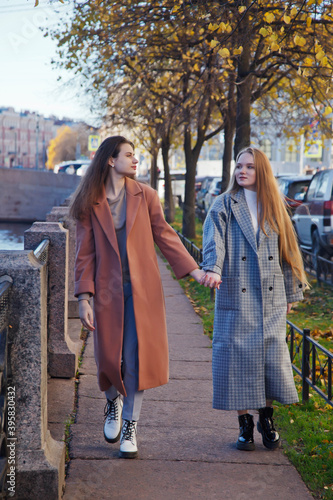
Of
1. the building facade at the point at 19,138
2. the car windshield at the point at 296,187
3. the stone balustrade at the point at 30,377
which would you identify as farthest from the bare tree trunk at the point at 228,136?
the building facade at the point at 19,138

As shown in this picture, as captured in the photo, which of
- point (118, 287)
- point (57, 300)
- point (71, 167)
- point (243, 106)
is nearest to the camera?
point (118, 287)

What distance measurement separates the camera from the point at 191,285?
12188mm

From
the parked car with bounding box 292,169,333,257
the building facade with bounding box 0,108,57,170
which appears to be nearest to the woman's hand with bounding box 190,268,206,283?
the parked car with bounding box 292,169,333,257

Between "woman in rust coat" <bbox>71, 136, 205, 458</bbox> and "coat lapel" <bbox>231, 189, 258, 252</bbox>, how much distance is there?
1.29 ft

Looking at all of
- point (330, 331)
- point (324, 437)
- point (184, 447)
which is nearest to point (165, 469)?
point (184, 447)

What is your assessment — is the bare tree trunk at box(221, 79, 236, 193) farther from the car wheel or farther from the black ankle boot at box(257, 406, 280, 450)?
the black ankle boot at box(257, 406, 280, 450)

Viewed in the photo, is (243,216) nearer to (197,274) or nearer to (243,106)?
(197,274)

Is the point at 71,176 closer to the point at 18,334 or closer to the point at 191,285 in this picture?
the point at 191,285

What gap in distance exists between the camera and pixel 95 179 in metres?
3.95

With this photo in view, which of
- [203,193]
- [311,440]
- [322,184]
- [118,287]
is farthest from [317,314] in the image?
[203,193]

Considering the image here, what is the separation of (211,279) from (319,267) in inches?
295

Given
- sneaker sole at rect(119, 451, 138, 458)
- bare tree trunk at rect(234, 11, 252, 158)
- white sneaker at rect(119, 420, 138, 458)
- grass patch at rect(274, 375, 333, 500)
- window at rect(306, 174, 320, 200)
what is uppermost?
bare tree trunk at rect(234, 11, 252, 158)

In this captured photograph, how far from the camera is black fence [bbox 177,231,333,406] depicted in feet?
15.8

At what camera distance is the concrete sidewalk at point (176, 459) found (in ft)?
11.4
